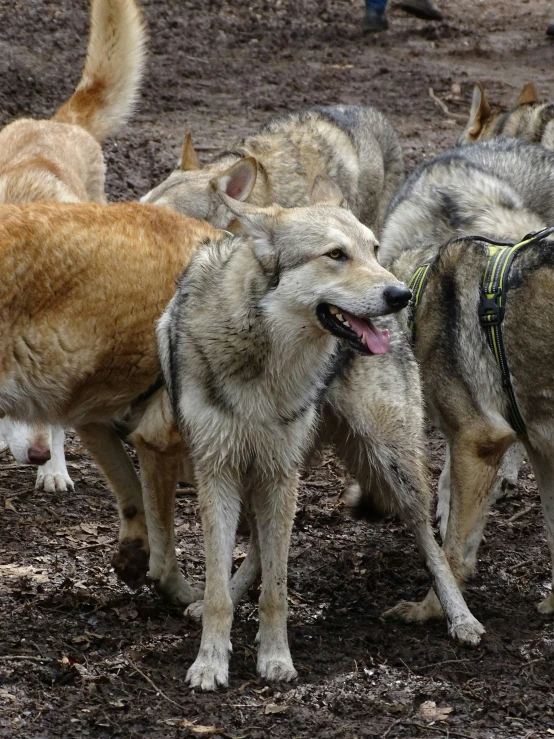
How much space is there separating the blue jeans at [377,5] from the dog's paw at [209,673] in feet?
40.1

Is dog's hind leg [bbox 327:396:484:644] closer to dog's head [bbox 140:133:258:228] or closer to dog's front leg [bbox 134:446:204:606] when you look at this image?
dog's front leg [bbox 134:446:204:606]

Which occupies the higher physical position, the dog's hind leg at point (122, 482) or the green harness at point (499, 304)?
the green harness at point (499, 304)

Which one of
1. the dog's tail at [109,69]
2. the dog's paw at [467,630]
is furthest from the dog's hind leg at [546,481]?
the dog's tail at [109,69]

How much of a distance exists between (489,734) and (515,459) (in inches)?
108

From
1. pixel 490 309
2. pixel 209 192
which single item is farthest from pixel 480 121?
pixel 490 309

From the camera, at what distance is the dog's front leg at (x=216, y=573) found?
4.07 m

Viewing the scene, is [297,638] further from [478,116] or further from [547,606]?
[478,116]

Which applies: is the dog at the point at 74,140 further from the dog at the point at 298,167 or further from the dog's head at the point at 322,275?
the dog's head at the point at 322,275

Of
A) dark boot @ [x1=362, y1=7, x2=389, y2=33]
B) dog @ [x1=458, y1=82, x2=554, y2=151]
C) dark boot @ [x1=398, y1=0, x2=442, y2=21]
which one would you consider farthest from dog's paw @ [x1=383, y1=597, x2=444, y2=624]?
dark boot @ [x1=398, y1=0, x2=442, y2=21]

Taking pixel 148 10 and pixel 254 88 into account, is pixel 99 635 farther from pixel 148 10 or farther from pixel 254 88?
pixel 148 10

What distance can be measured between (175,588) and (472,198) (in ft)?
10.1

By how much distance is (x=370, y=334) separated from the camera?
153 inches

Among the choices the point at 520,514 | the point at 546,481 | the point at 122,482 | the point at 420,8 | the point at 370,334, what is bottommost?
the point at 520,514

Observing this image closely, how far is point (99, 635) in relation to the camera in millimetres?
4434
